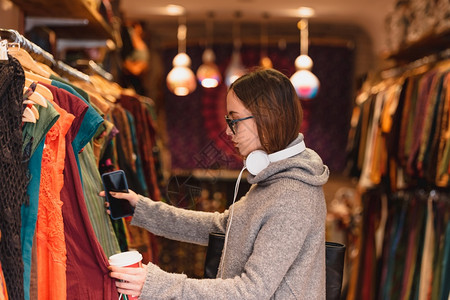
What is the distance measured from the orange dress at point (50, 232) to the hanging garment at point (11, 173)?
0.43ft

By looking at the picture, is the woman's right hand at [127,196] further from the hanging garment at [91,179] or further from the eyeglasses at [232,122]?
the eyeglasses at [232,122]

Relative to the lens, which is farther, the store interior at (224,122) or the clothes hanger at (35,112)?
the store interior at (224,122)

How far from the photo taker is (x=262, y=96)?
1.33m

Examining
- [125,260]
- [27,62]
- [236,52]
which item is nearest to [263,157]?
[125,260]

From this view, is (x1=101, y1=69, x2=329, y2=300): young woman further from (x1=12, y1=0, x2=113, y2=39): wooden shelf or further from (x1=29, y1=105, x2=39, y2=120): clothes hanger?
(x1=12, y1=0, x2=113, y2=39): wooden shelf

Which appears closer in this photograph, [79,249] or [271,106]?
[79,249]

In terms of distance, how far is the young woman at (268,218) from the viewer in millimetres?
1206

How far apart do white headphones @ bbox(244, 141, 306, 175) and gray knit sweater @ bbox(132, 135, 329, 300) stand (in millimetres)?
22

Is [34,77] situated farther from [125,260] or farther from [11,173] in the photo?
[125,260]

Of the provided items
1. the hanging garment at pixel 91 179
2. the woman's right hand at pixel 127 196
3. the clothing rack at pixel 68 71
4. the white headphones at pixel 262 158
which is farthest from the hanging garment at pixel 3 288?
the clothing rack at pixel 68 71

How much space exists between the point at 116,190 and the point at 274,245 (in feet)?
1.80

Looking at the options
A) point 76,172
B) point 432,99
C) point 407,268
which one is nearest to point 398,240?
point 407,268

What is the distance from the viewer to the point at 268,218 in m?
1.26

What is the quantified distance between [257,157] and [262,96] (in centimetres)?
16
